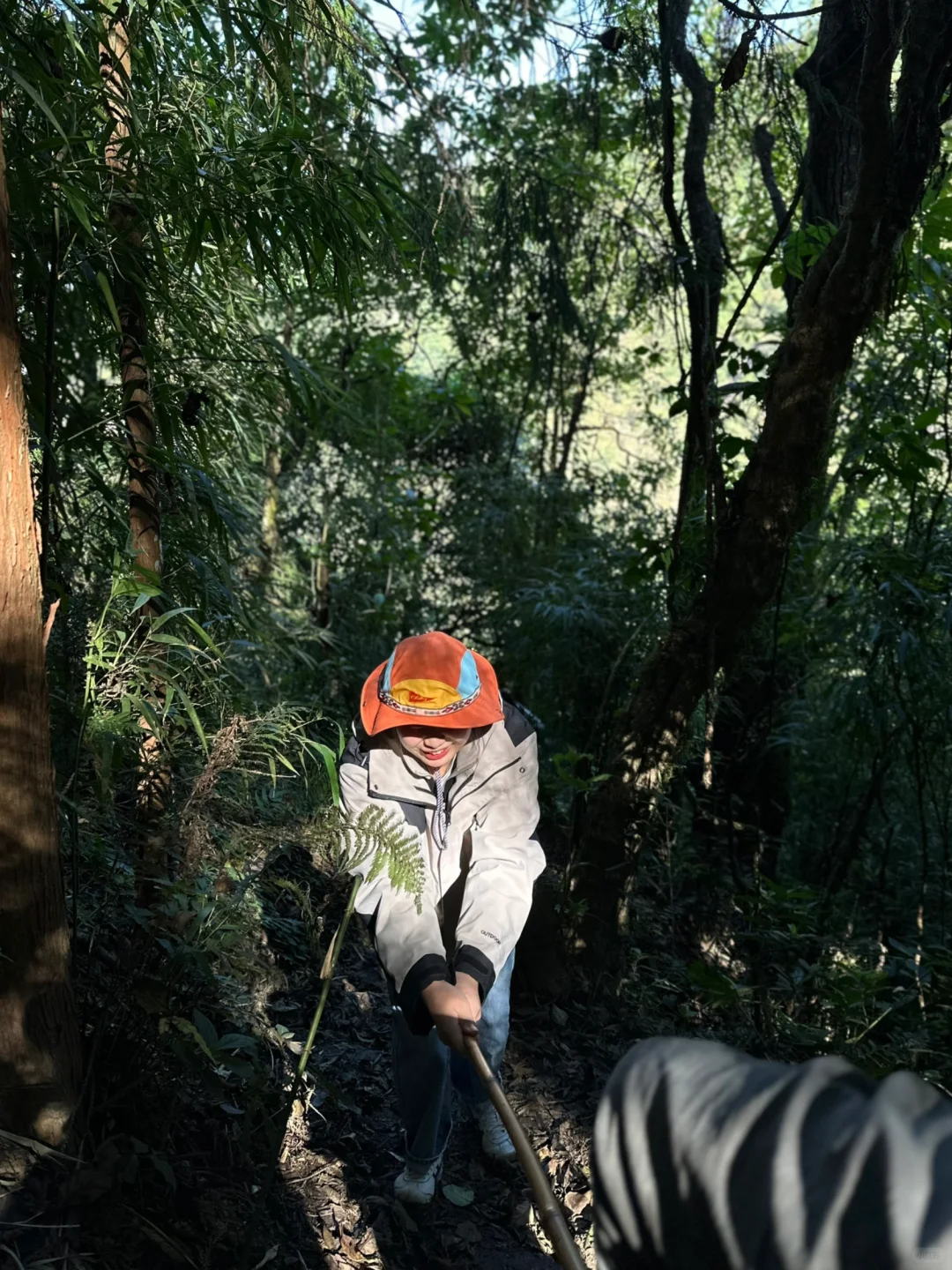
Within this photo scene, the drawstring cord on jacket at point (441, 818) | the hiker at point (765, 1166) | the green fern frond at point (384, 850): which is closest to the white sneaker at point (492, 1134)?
the drawstring cord on jacket at point (441, 818)

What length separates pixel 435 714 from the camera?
7.34ft

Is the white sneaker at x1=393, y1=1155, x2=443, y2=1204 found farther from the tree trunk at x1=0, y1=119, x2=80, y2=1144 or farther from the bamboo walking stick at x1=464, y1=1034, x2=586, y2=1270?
the bamboo walking stick at x1=464, y1=1034, x2=586, y2=1270

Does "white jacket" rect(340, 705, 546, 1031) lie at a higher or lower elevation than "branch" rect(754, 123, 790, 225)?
lower

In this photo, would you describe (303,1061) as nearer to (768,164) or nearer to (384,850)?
(384,850)

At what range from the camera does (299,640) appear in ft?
19.7

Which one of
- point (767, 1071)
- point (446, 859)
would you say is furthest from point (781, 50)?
point (767, 1071)

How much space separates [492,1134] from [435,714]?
1382mm

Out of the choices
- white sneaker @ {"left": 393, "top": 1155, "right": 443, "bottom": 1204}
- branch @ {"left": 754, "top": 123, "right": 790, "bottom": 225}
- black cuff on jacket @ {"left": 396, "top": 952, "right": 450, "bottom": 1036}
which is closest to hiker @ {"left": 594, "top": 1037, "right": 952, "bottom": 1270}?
black cuff on jacket @ {"left": 396, "top": 952, "right": 450, "bottom": 1036}

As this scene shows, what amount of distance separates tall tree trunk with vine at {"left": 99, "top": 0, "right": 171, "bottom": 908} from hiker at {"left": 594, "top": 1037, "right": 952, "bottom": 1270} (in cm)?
135

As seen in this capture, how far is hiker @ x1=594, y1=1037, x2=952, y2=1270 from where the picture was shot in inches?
30.2

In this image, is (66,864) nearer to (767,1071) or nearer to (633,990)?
(767,1071)

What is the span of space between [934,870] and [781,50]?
13.6 feet

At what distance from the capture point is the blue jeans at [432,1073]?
241cm

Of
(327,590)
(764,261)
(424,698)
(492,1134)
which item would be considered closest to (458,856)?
(424,698)
